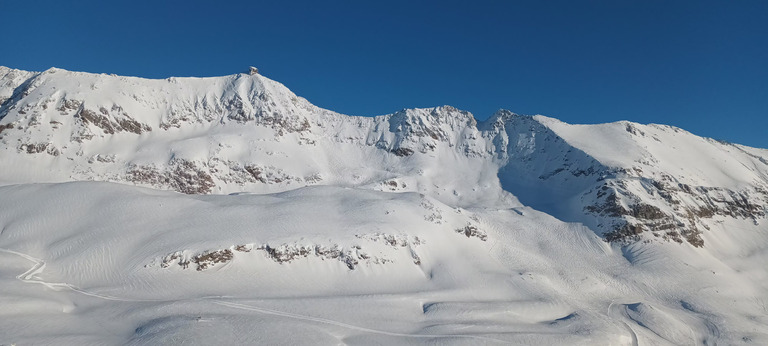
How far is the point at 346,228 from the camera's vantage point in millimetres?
57844

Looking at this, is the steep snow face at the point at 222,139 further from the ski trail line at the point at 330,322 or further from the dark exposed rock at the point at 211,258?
the ski trail line at the point at 330,322

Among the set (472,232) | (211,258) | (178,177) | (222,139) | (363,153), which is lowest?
(211,258)

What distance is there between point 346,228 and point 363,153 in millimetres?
71541

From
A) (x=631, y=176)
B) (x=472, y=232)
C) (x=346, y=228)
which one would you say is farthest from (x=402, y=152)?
(x=346, y=228)

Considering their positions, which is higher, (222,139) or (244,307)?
(222,139)

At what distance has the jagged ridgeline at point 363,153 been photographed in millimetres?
87125

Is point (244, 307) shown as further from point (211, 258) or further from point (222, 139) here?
point (222, 139)

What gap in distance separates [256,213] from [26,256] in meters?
24.8

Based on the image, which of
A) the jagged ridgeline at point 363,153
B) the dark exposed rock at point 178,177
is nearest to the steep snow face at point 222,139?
the dark exposed rock at point 178,177

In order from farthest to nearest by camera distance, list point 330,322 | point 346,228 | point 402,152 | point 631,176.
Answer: point 402,152 < point 631,176 < point 346,228 < point 330,322

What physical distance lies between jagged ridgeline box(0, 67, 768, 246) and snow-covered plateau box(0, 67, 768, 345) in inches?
22.3

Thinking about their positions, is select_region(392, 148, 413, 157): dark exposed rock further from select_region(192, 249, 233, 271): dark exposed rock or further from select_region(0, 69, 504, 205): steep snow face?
select_region(192, 249, 233, 271): dark exposed rock

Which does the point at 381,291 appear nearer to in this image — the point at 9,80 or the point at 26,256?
the point at 26,256

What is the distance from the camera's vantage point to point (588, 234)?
3063 inches
